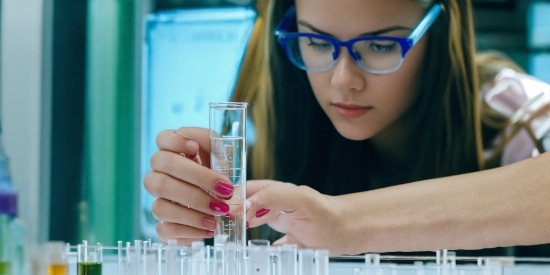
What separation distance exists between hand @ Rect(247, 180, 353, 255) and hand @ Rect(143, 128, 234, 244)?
0.09m

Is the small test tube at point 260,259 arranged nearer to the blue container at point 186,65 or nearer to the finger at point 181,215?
the finger at point 181,215

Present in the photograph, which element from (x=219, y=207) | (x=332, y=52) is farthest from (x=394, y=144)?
(x=219, y=207)

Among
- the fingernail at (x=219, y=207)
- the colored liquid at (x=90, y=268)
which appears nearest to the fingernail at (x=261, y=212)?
the fingernail at (x=219, y=207)

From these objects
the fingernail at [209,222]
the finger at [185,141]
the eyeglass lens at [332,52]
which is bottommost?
the fingernail at [209,222]

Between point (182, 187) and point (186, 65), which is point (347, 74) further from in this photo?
point (182, 187)

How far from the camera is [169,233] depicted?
4.42 feet

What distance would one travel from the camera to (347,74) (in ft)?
5.13

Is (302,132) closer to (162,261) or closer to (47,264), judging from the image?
(162,261)

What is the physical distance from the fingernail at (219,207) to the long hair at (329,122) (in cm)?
51

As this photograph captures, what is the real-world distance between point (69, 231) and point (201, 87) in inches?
20.7

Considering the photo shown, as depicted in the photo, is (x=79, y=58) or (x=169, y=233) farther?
(x=79, y=58)

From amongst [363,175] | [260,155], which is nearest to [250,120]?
[260,155]

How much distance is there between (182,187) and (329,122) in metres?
0.51

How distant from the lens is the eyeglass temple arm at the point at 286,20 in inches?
63.7
